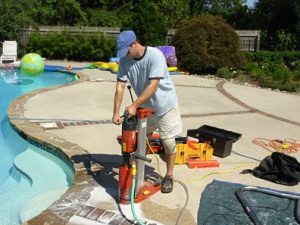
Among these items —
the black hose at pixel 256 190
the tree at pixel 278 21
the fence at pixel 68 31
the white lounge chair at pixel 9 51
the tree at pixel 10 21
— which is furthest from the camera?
the tree at pixel 278 21

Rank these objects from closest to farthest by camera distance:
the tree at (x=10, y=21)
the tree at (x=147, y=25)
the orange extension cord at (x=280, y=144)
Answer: the orange extension cord at (x=280, y=144)
the tree at (x=147, y=25)
the tree at (x=10, y=21)

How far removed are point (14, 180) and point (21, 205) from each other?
0.97 meters

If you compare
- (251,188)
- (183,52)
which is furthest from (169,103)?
(183,52)

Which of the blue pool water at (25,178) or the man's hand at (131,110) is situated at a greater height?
the man's hand at (131,110)

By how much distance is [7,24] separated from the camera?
1955 centimetres

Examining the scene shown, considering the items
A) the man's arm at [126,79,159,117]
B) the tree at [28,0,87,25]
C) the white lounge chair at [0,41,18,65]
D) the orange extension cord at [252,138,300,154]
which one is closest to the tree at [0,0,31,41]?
the white lounge chair at [0,41,18,65]

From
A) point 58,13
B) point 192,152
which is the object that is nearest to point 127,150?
point 192,152

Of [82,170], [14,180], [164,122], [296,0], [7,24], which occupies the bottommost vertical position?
[14,180]

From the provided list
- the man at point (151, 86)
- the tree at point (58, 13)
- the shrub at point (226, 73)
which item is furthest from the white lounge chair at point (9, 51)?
the man at point (151, 86)

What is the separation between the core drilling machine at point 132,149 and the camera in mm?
3775

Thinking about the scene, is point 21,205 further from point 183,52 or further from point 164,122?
point 183,52

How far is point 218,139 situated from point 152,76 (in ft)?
6.99

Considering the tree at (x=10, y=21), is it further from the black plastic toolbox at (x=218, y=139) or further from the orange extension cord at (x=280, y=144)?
the orange extension cord at (x=280, y=144)

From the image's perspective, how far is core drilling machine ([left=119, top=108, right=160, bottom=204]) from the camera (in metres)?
3.78
